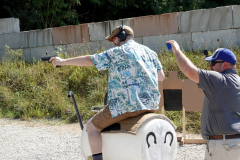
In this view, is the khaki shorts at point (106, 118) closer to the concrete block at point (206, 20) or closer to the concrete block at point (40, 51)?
the concrete block at point (206, 20)

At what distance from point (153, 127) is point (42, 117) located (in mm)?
5231

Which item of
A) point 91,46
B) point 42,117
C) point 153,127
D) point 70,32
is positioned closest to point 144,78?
point 153,127

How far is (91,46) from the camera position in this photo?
9359mm

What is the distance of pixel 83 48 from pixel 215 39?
3.93 m

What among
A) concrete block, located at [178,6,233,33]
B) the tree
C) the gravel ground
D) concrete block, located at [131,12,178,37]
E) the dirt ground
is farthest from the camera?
the tree

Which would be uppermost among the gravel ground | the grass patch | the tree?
the tree

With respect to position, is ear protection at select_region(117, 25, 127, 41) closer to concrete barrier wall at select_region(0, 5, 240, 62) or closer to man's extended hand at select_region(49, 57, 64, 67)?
man's extended hand at select_region(49, 57, 64, 67)

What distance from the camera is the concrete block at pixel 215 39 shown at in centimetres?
762

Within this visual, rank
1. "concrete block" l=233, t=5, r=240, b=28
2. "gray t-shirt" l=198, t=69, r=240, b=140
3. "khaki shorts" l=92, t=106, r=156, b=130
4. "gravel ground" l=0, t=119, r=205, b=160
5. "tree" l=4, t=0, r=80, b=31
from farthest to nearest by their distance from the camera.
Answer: "tree" l=4, t=0, r=80, b=31 → "concrete block" l=233, t=5, r=240, b=28 → "gravel ground" l=0, t=119, r=205, b=160 → "khaki shorts" l=92, t=106, r=156, b=130 → "gray t-shirt" l=198, t=69, r=240, b=140

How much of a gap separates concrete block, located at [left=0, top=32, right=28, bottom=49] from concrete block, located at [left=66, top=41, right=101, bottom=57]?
1815 mm

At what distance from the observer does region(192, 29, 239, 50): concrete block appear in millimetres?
7617

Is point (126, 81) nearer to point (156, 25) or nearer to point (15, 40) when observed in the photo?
point (156, 25)

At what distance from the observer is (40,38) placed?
399 inches

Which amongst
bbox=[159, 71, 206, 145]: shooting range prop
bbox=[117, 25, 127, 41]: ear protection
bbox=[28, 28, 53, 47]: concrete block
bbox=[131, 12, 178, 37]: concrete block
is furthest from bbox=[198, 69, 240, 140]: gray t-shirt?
bbox=[28, 28, 53, 47]: concrete block
